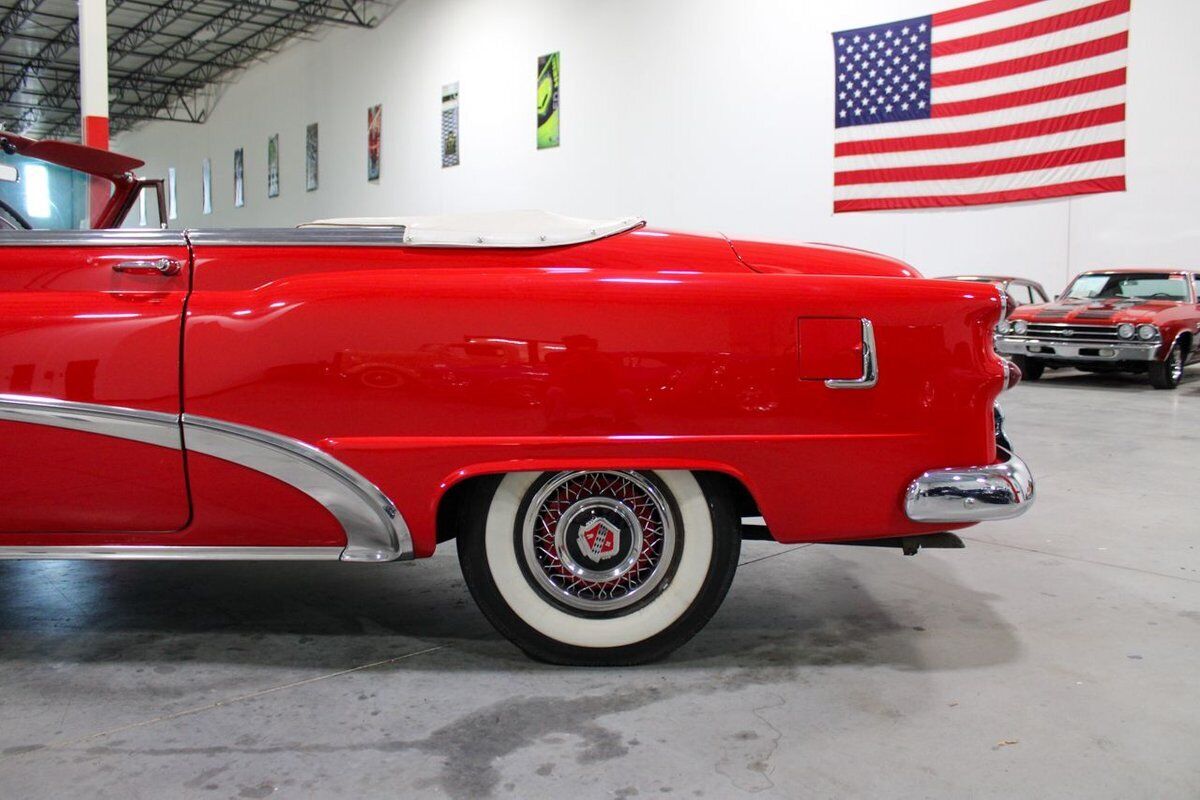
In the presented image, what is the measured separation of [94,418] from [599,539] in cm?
113

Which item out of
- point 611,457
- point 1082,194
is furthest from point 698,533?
point 1082,194

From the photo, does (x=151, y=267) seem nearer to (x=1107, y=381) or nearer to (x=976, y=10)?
(x=1107, y=381)

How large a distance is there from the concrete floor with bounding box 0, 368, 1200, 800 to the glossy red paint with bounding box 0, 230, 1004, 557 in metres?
0.35

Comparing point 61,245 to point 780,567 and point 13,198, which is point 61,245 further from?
point 780,567

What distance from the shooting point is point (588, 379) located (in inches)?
82.7

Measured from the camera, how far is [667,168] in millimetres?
15188

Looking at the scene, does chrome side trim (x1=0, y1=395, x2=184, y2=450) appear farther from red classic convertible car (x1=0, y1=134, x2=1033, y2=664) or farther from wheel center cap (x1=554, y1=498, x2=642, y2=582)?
wheel center cap (x1=554, y1=498, x2=642, y2=582)

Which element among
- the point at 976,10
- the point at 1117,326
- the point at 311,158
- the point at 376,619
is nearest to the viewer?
the point at 376,619

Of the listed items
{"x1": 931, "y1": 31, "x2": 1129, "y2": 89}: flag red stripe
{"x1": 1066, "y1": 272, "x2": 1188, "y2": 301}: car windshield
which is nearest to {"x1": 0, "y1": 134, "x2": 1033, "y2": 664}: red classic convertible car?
{"x1": 1066, "y1": 272, "x2": 1188, "y2": 301}: car windshield

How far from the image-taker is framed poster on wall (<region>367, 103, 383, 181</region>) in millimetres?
20922

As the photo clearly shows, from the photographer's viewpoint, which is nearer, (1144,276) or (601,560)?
(601,560)

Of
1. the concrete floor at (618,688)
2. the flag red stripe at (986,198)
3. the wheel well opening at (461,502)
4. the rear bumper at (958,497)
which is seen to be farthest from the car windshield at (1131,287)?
the wheel well opening at (461,502)

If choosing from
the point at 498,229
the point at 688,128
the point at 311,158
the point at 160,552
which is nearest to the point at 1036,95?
the point at 688,128

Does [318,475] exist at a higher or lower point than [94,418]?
lower
